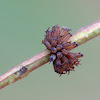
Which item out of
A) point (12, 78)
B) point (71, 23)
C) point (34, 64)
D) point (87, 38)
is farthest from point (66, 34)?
point (71, 23)

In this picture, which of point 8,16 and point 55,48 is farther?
point 8,16

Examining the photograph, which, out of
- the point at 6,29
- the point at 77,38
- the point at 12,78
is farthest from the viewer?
the point at 6,29

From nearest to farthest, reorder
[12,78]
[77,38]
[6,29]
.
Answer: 1. [12,78]
2. [77,38]
3. [6,29]

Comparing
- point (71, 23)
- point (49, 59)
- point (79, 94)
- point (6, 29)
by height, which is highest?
point (6, 29)

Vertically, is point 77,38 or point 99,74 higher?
point 99,74

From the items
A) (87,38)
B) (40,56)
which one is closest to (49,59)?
(40,56)

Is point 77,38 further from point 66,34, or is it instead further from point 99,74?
point 99,74
